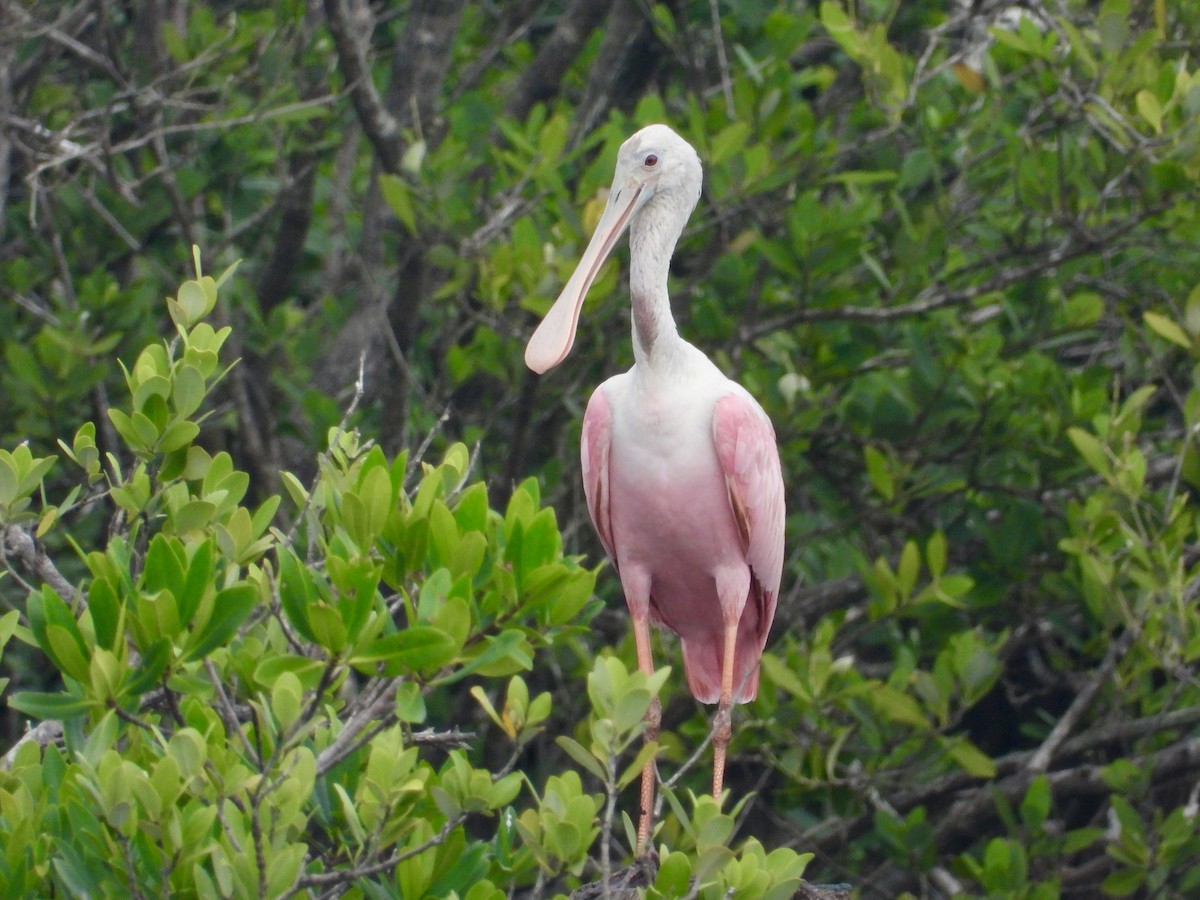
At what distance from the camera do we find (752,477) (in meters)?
4.91

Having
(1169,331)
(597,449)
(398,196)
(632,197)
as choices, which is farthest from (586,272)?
(1169,331)

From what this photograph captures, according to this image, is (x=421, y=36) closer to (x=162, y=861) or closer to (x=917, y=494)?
(x=917, y=494)

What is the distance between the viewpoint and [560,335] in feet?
16.5

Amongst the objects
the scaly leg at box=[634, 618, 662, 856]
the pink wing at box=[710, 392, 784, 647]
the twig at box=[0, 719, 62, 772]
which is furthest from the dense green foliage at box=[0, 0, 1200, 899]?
the twig at box=[0, 719, 62, 772]

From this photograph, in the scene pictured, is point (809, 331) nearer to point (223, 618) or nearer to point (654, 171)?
point (654, 171)

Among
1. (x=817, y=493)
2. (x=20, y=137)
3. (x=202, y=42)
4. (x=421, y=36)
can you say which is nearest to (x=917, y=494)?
(x=817, y=493)

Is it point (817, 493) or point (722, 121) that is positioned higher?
point (722, 121)

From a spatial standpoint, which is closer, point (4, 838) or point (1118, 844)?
point (4, 838)

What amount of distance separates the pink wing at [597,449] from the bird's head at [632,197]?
7.6 inches

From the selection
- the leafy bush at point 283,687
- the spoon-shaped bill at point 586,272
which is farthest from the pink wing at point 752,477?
the leafy bush at point 283,687

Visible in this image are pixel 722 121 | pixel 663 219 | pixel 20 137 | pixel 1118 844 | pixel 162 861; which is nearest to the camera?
pixel 162 861

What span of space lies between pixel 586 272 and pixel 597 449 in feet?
1.69

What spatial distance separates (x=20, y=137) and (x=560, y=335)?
10.5 feet

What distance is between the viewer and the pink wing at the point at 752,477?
485cm
